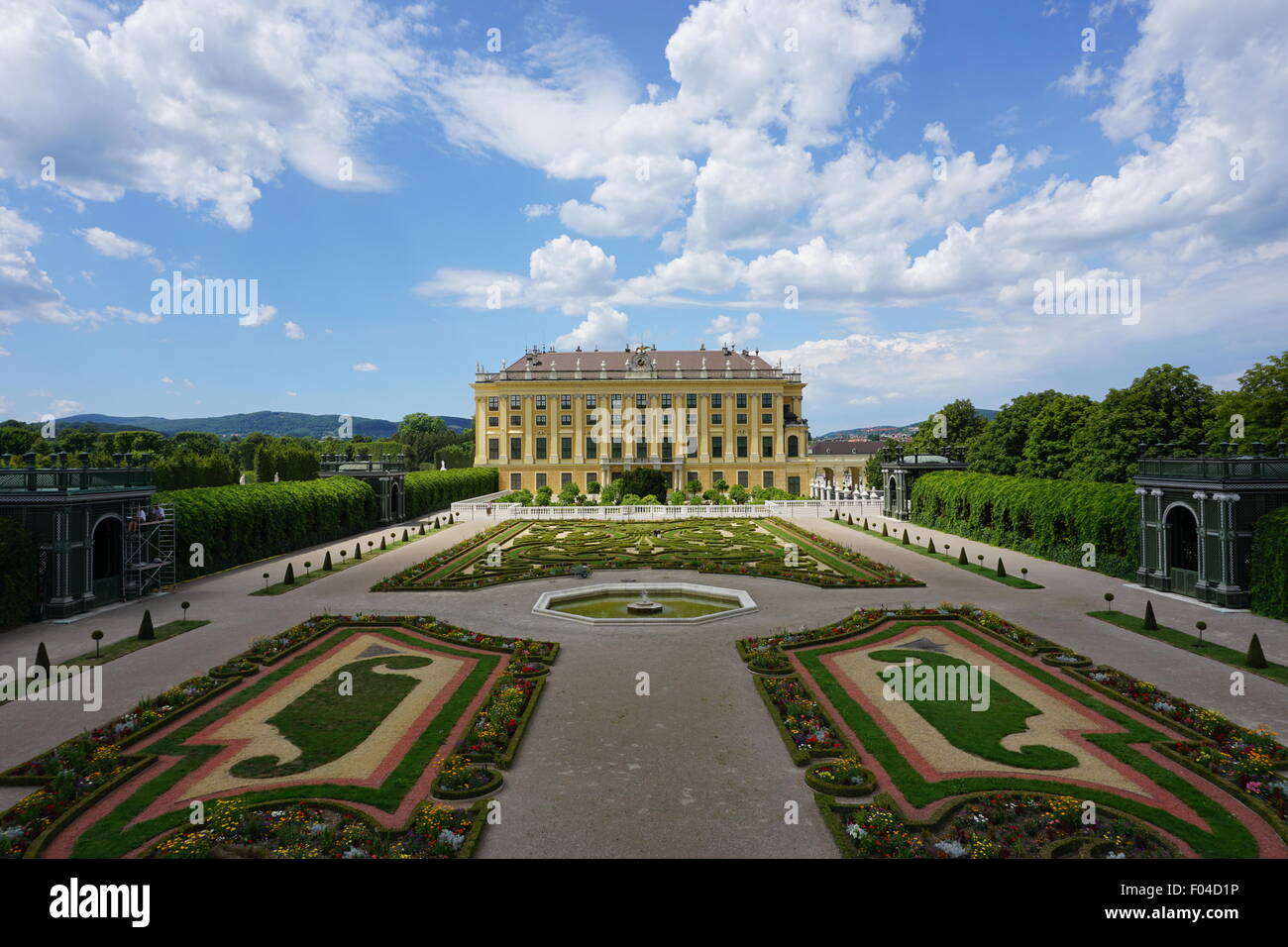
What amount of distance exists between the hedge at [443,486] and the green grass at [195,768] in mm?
43601

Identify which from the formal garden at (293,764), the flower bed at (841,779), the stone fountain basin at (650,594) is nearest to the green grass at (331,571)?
the formal garden at (293,764)

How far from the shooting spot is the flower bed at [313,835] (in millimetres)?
9000

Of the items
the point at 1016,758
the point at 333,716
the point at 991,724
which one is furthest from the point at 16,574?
the point at 1016,758

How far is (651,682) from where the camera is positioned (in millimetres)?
16312

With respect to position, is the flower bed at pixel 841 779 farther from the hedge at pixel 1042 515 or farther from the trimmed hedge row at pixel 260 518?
the trimmed hedge row at pixel 260 518

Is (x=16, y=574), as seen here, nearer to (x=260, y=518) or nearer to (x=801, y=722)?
(x=260, y=518)

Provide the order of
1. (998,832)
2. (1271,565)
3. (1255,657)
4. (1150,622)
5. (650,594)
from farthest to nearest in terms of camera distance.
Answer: (650,594) < (1271,565) < (1150,622) < (1255,657) < (998,832)

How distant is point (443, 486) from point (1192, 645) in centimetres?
5834

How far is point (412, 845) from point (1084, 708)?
45.2 ft

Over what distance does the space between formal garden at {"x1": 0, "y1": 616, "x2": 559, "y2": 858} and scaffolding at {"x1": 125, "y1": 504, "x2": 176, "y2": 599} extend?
458 inches

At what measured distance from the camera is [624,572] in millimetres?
31203

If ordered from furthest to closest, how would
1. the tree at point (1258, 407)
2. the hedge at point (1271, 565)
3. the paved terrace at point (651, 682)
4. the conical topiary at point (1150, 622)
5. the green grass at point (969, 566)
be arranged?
the tree at point (1258, 407) < the green grass at point (969, 566) < the hedge at point (1271, 565) < the conical topiary at point (1150, 622) < the paved terrace at point (651, 682)
